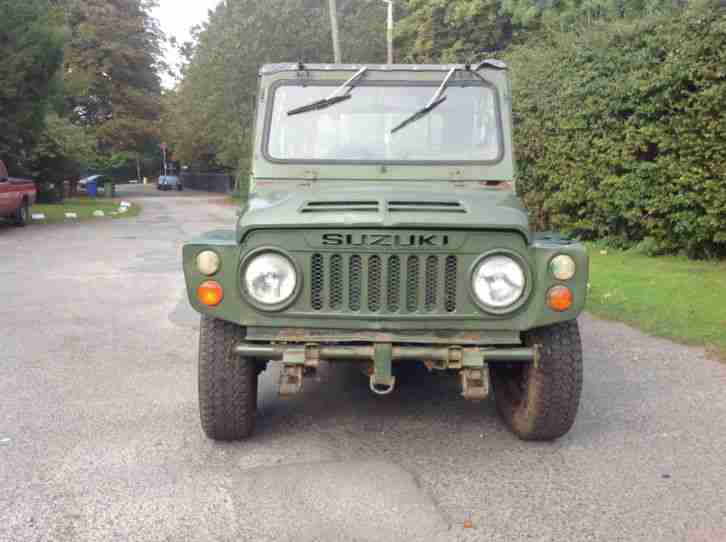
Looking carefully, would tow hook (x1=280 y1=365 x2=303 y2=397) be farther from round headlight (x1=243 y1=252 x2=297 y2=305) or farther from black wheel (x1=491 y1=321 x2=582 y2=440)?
black wheel (x1=491 y1=321 x2=582 y2=440)

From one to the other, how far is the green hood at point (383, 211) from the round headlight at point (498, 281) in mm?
158

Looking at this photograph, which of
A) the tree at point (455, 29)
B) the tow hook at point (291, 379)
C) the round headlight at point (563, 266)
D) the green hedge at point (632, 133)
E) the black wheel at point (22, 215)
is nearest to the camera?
the round headlight at point (563, 266)

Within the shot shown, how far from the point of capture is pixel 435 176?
474 cm

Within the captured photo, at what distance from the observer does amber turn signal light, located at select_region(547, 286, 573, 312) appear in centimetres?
374

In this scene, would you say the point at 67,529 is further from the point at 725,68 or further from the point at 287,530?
the point at 725,68

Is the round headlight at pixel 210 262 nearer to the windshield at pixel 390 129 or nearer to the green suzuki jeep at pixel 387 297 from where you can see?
the green suzuki jeep at pixel 387 297

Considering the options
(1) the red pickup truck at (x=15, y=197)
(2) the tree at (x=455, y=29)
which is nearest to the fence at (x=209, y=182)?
(2) the tree at (x=455, y=29)

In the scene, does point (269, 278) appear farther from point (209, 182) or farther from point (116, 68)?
point (209, 182)

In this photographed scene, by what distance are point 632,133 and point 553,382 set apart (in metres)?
7.70

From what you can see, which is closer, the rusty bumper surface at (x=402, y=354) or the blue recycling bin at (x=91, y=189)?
the rusty bumper surface at (x=402, y=354)

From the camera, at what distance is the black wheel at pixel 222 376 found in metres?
4.05

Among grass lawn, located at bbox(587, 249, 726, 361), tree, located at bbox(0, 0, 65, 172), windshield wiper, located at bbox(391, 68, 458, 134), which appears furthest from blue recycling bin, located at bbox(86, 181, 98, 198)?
windshield wiper, located at bbox(391, 68, 458, 134)

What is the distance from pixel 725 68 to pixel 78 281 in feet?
27.9

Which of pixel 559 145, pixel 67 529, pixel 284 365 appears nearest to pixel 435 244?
pixel 284 365
